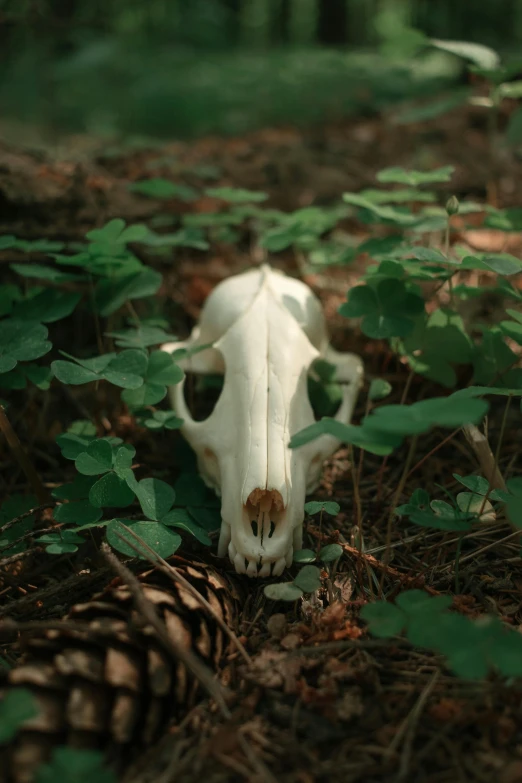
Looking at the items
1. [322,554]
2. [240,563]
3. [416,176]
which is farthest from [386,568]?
[416,176]

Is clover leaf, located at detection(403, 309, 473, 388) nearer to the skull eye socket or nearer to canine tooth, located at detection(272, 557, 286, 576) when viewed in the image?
the skull eye socket

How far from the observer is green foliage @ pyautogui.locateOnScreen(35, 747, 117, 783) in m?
1.28

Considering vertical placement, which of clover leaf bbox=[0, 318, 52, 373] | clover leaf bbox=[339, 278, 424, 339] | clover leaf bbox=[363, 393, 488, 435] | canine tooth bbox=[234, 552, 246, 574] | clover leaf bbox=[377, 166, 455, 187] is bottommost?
canine tooth bbox=[234, 552, 246, 574]

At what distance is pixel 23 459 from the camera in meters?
2.34

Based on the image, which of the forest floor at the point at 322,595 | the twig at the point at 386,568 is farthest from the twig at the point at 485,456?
the twig at the point at 386,568

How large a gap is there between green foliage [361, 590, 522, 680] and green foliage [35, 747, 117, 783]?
2.44 feet

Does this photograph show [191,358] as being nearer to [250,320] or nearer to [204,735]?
[250,320]

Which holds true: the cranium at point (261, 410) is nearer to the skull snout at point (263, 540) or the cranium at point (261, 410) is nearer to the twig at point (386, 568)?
the skull snout at point (263, 540)

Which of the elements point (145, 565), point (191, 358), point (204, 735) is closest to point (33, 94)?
point (191, 358)

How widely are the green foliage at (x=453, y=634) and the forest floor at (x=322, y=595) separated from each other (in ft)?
0.32

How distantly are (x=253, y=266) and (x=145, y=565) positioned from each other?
247 centimetres

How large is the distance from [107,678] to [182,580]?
0.39 metres

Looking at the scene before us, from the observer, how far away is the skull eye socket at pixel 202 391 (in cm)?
291

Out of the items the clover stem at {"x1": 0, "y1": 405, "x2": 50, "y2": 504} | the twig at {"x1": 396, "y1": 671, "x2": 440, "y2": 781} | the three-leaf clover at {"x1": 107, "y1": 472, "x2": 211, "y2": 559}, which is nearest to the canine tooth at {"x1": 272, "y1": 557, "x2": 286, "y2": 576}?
the three-leaf clover at {"x1": 107, "y1": 472, "x2": 211, "y2": 559}
